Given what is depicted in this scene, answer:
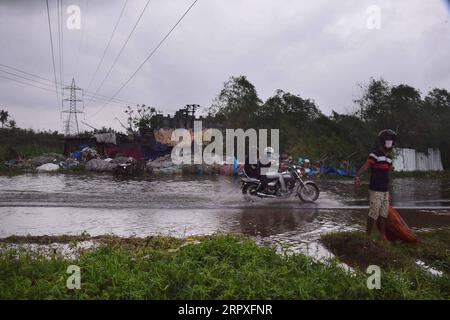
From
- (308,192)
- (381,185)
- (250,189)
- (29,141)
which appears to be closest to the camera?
(381,185)

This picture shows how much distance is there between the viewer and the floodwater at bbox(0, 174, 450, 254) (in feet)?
28.2

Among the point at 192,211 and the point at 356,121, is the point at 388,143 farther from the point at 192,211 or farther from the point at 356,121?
the point at 356,121

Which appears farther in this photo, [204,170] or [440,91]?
[440,91]

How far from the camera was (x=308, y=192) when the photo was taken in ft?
A: 41.9

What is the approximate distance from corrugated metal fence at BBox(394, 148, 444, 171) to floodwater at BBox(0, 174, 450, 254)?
27.7 feet

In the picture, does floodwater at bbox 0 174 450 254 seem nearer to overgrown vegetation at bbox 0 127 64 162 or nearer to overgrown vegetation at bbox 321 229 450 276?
overgrown vegetation at bbox 321 229 450 276

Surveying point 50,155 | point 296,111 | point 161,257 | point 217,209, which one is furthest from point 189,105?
point 161,257

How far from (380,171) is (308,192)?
573cm

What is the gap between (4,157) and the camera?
27938mm

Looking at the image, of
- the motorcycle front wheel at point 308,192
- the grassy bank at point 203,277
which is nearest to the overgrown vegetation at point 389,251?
the grassy bank at point 203,277

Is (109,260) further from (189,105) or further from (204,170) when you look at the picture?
(189,105)

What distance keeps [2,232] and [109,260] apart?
4.23 meters

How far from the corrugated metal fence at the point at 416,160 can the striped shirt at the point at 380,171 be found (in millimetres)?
19044

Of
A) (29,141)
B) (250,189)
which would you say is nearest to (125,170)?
(250,189)
